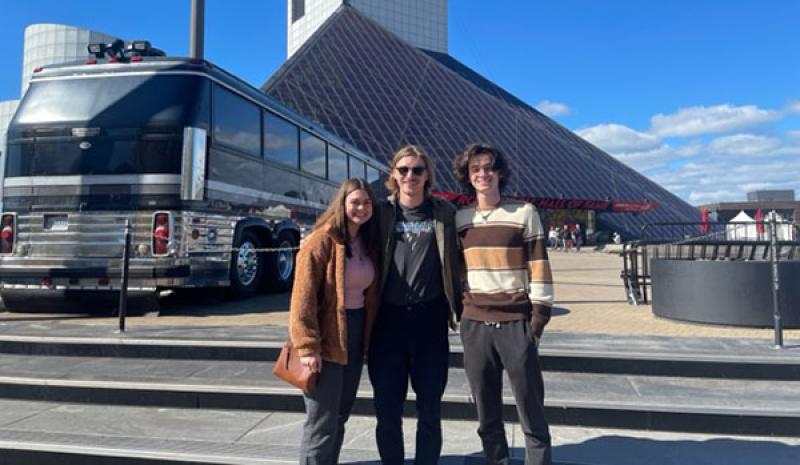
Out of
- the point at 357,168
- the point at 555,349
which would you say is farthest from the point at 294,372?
the point at 357,168

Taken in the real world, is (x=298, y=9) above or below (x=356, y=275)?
above

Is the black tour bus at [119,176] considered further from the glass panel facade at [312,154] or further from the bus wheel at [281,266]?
the glass panel facade at [312,154]

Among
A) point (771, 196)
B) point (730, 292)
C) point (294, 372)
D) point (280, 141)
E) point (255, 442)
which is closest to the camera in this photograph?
point (294, 372)

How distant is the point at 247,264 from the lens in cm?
730

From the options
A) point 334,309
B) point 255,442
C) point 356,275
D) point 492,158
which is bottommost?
point 255,442

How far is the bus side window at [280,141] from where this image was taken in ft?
25.0

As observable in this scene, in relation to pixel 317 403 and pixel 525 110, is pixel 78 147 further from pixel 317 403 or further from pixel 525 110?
pixel 525 110

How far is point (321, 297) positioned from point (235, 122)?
5.10 metres

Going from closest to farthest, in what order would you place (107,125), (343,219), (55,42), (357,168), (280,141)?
1. (343,219)
2. (107,125)
3. (280,141)
4. (357,168)
5. (55,42)

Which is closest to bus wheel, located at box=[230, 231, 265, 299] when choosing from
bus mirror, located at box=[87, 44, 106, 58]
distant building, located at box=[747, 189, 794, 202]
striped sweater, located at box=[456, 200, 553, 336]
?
bus mirror, located at box=[87, 44, 106, 58]

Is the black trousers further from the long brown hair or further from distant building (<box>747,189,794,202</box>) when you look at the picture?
distant building (<box>747,189,794,202</box>)

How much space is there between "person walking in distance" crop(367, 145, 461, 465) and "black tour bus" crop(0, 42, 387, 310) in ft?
13.8

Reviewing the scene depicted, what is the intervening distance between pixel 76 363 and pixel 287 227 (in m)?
4.15

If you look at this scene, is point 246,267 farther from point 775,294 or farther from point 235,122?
point 775,294
